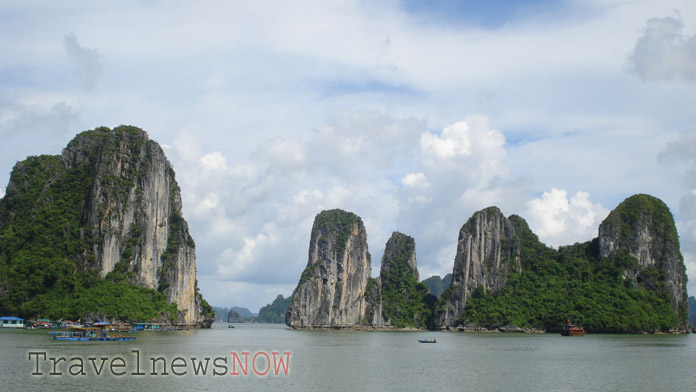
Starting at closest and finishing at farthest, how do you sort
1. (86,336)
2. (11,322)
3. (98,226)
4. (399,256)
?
(86,336), (11,322), (98,226), (399,256)

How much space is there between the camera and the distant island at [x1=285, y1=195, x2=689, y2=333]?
4264 inches

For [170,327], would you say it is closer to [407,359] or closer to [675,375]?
[407,359]

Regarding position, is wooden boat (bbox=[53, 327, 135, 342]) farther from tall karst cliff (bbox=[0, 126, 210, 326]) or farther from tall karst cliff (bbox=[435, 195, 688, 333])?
tall karst cliff (bbox=[435, 195, 688, 333])

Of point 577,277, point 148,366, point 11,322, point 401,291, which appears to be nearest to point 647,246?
point 577,277

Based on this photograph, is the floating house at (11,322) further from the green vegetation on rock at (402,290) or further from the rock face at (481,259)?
the green vegetation on rock at (402,290)

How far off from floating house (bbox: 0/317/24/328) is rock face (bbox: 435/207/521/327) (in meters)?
68.9

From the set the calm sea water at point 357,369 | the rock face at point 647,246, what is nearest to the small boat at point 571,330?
the rock face at point 647,246

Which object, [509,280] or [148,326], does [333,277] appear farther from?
[148,326]

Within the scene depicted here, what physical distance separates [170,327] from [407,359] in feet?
163

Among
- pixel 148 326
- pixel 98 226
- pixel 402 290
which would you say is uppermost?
pixel 98 226

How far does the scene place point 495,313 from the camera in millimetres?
113312

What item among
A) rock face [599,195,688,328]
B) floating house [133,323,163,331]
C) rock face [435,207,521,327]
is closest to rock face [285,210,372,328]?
rock face [435,207,521,327]

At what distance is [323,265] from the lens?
133 metres

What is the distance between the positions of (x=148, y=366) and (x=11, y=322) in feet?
158
